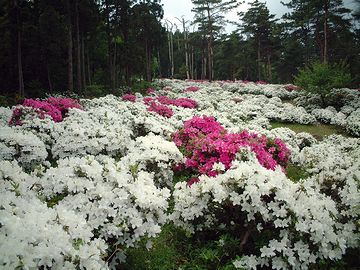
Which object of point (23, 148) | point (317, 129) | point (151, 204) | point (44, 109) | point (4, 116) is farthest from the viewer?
point (317, 129)

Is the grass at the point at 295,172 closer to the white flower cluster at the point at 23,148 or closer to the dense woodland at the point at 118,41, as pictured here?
the white flower cluster at the point at 23,148

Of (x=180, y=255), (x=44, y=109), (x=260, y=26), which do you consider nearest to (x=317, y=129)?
(x=44, y=109)

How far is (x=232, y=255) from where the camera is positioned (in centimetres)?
413

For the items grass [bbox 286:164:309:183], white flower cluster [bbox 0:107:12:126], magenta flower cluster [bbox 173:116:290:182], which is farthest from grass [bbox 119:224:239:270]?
white flower cluster [bbox 0:107:12:126]

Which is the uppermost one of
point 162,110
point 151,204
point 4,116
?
point 4,116

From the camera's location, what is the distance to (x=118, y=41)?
1209 inches

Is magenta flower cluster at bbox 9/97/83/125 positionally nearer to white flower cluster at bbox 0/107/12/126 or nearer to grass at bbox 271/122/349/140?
white flower cluster at bbox 0/107/12/126

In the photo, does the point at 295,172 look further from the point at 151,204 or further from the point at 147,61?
the point at 147,61

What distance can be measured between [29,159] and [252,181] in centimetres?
417

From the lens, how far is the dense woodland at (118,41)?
19.8m

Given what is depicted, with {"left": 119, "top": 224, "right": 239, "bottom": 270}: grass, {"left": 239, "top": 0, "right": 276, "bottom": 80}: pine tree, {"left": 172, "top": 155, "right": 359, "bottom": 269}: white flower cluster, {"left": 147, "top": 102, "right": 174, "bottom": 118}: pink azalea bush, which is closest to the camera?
{"left": 172, "top": 155, "right": 359, "bottom": 269}: white flower cluster

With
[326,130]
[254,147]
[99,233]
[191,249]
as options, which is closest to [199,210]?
[191,249]

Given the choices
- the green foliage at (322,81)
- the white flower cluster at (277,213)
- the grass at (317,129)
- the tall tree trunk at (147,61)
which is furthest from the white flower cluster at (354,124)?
the tall tree trunk at (147,61)

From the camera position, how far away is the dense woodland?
19.8 m
